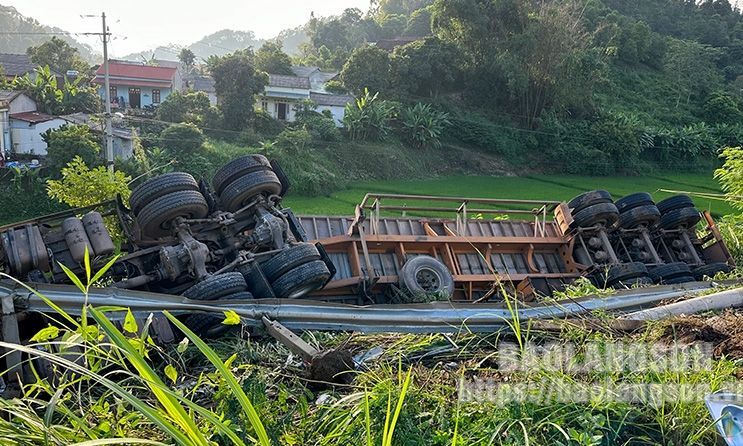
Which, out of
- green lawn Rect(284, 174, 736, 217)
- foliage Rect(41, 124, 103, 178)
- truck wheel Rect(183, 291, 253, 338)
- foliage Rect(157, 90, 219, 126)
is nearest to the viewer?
truck wheel Rect(183, 291, 253, 338)

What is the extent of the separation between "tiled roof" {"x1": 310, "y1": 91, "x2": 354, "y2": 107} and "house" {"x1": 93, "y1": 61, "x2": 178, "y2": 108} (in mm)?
12275

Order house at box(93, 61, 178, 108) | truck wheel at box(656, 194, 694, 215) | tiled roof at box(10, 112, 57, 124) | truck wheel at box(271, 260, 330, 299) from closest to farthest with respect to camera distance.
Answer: truck wheel at box(271, 260, 330, 299)
truck wheel at box(656, 194, 694, 215)
tiled roof at box(10, 112, 57, 124)
house at box(93, 61, 178, 108)

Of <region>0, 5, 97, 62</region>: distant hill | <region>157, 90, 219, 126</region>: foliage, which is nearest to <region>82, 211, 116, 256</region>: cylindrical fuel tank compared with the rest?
<region>157, 90, 219, 126</region>: foliage

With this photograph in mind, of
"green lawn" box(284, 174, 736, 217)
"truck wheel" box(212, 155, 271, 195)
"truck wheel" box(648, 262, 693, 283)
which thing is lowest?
"green lawn" box(284, 174, 736, 217)

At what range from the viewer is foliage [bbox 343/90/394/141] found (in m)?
31.7

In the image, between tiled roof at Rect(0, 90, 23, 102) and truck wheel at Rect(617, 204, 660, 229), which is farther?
tiled roof at Rect(0, 90, 23, 102)

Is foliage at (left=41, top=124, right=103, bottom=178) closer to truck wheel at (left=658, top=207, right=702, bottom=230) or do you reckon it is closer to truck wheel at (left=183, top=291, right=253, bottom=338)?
truck wheel at (left=183, top=291, right=253, bottom=338)

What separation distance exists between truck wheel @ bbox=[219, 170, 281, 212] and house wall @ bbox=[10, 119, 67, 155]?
22.7 m

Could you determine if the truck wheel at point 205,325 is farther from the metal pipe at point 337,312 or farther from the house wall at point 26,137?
the house wall at point 26,137

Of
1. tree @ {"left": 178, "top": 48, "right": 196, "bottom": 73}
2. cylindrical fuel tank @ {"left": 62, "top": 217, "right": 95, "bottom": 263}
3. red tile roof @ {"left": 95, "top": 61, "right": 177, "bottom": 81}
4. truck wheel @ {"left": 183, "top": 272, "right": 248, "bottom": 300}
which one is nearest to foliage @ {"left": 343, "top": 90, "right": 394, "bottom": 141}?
red tile roof @ {"left": 95, "top": 61, "right": 177, "bottom": 81}

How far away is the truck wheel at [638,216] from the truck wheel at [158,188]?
6.46m

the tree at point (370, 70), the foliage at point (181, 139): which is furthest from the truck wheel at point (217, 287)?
the tree at point (370, 70)

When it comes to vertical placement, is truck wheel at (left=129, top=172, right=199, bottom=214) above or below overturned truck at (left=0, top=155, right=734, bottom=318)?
above

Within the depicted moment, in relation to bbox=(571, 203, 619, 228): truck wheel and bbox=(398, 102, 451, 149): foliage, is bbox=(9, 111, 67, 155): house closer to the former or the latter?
bbox=(398, 102, 451, 149): foliage
